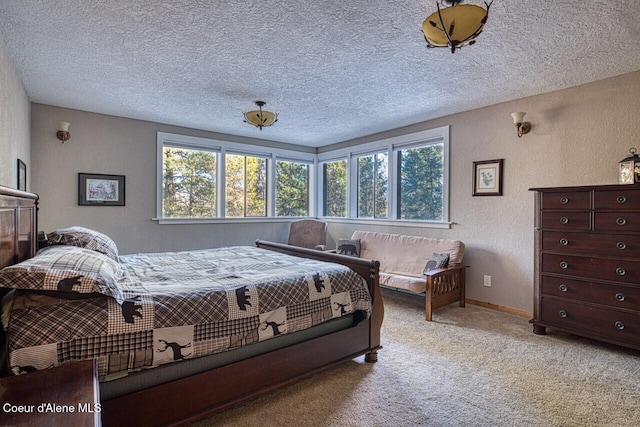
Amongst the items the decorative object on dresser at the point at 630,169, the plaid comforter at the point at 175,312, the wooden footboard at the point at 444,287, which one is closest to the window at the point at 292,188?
the wooden footboard at the point at 444,287

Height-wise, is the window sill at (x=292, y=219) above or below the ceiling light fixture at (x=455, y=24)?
below

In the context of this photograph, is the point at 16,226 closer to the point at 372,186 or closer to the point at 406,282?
the point at 406,282

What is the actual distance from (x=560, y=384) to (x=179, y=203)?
4.86 meters

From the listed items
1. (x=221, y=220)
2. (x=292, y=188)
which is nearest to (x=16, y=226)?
(x=221, y=220)

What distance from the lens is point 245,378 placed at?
1893 millimetres

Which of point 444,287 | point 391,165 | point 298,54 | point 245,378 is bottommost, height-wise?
point 245,378

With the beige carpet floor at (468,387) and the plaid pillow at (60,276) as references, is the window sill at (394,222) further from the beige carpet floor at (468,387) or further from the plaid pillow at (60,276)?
the plaid pillow at (60,276)

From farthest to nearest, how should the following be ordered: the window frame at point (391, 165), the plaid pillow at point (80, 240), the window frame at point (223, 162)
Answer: the window frame at point (223, 162), the window frame at point (391, 165), the plaid pillow at point (80, 240)

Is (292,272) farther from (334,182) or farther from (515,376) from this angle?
(334,182)

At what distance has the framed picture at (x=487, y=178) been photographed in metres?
3.84

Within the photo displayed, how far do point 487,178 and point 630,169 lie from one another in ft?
4.43

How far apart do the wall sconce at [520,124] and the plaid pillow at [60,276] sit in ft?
Answer: 12.9

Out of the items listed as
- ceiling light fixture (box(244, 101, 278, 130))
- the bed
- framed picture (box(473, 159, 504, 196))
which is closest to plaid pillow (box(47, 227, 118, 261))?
the bed

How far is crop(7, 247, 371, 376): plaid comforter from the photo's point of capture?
1432 mm
